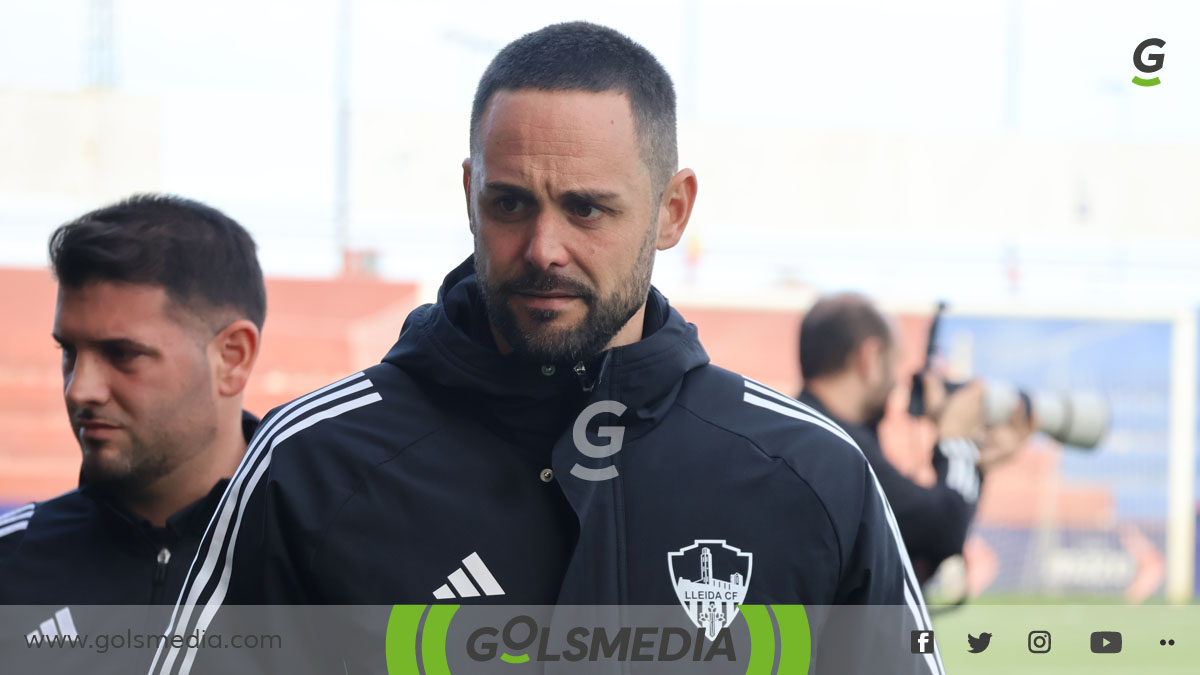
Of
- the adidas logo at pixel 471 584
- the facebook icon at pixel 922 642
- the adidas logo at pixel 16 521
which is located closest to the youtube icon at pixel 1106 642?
the facebook icon at pixel 922 642

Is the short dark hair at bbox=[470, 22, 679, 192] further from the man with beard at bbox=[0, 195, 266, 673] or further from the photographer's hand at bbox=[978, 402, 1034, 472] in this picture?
the photographer's hand at bbox=[978, 402, 1034, 472]

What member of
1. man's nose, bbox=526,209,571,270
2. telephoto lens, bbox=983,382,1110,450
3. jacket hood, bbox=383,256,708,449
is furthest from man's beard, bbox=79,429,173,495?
telephoto lens, bbox=983,382,1110,450

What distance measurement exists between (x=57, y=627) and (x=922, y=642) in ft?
3.96

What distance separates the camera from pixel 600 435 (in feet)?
4.25

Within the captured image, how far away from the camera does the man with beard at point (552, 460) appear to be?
4.08 feet

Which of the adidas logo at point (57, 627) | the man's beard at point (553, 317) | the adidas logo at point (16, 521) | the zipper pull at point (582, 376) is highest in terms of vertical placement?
the man's beard at point (553, 317)

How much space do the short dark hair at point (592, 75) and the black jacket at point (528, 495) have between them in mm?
217

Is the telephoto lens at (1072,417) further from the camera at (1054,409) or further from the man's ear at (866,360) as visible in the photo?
the man's ear at (866,360)

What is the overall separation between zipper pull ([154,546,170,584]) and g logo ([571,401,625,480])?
2.55 ft

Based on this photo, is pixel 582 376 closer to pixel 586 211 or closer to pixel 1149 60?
pixel 586 211

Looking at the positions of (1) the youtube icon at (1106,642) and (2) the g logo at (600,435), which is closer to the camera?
(2) the g logo at (600,435)

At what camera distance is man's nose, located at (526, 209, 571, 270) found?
124cm

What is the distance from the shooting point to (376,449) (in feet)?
4.23

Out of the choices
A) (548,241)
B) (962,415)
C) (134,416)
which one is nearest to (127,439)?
(134,416)
